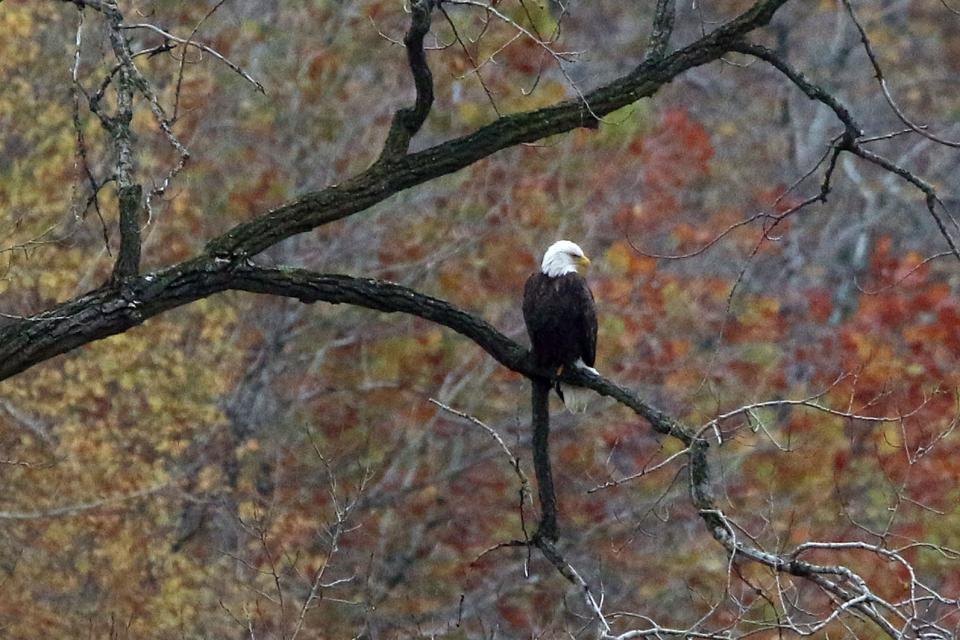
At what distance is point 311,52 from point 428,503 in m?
3.32

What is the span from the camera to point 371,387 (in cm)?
1309

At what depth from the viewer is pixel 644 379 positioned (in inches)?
553

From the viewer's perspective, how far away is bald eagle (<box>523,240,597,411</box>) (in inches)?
307

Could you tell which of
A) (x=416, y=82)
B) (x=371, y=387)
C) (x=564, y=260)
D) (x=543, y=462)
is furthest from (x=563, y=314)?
(x=371, y=387)

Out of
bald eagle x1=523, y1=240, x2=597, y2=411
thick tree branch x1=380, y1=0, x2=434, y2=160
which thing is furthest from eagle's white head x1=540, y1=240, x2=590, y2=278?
thick tree branch x1=380, y1=0, x2=434, y2=160

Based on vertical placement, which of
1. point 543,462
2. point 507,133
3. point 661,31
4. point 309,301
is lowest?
point 543,462

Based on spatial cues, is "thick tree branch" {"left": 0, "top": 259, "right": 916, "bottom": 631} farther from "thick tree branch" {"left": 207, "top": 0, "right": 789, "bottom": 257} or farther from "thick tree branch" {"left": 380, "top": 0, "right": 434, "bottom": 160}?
"thick tree branch" {"left": 380, "top": 0, "right": 434, "bottom": 160}

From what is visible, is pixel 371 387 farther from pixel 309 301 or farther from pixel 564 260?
pixel 309 301

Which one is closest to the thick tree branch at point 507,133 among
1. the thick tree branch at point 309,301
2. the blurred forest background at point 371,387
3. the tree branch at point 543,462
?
the thick tree branch at point 309,301

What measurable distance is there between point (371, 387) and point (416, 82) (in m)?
7.09

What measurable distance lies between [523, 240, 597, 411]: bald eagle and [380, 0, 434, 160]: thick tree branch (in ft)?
4.62

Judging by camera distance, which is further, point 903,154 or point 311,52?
point 903,154

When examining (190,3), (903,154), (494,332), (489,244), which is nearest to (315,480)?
(489,244)

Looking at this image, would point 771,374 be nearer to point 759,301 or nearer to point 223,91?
point 759,301
